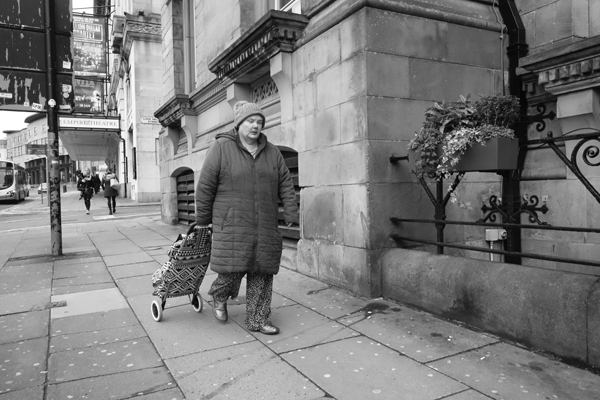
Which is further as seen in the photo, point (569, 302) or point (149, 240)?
point (149, 240)

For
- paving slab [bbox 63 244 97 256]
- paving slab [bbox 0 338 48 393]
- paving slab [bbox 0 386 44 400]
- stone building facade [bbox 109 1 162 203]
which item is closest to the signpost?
paving slab [bbox 63 244 97 256]

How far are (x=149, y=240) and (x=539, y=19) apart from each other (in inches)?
329

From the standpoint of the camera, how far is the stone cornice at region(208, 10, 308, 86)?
604 cm

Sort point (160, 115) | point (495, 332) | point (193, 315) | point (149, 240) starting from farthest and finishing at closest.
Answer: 1. point (160, 115)
2. point (149, 240)
3. point (193, 315)
4. point (495, 332)

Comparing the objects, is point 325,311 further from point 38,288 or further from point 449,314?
point 38,288

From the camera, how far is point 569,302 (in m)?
3.07

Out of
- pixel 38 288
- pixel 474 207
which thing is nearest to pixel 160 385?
pixel 38 288

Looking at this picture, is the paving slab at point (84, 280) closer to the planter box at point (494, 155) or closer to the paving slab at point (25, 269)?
the paving slab at point (25, 269)

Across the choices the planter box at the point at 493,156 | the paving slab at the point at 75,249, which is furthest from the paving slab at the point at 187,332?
the paving slab at the point at 75,249

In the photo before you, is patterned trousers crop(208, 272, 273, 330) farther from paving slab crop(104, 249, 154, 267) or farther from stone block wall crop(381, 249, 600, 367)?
paving slab crop(104, 249, 154, 267)

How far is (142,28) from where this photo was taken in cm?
2648

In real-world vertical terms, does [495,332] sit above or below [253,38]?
below

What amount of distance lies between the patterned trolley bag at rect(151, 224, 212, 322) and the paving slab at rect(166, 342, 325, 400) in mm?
978

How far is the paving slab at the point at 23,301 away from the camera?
494 centimetres
